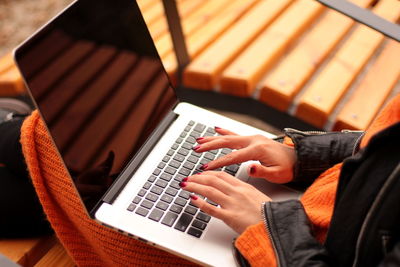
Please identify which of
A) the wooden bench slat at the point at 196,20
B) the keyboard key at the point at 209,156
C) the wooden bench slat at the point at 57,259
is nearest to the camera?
the keyboard key at the point at 209,156

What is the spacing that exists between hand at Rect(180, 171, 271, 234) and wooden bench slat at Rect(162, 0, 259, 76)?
822mm

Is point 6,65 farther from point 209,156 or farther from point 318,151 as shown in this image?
point 318,151

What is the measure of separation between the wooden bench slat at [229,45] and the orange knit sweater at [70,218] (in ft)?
2.21

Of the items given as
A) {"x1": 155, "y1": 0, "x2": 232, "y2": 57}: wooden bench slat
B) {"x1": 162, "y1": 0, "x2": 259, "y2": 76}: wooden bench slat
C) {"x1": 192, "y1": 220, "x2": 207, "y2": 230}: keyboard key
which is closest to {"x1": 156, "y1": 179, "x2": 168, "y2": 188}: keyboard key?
{"x1": 192, "y1": 220, "x2": 207, "y2": 230}: keyboard key

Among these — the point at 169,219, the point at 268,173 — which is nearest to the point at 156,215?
the point at 169,219

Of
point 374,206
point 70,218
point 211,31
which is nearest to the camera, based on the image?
point 374,206

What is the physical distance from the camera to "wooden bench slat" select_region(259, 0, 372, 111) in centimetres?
138

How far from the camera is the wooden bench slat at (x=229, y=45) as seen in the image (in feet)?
4.87

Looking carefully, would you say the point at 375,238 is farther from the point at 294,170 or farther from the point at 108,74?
the point at 108,74

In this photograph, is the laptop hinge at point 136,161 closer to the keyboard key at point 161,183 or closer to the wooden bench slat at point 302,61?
the keyboard key at point 161,183

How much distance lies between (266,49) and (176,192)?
0.87 meters

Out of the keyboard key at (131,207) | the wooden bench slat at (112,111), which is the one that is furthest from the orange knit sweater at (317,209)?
the wooden bench slat at (112,111)

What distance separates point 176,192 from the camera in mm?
836

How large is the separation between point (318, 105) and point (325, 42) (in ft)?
1.28
